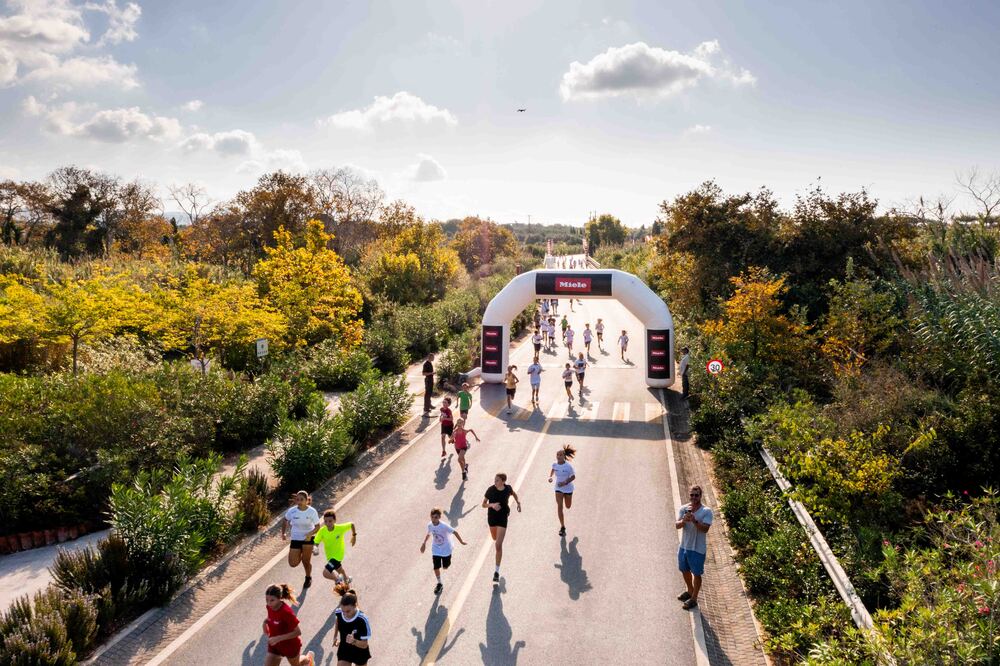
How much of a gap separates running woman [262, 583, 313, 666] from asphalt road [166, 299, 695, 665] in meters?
0.83

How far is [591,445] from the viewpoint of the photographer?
16781mm

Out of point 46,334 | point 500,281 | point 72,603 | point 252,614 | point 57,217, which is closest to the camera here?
point 72,603

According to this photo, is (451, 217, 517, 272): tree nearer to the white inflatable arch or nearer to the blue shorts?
the white inflatable arch

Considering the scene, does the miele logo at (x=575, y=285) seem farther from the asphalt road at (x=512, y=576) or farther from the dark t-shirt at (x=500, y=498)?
the dark t-shirt at (x=500, y=498)

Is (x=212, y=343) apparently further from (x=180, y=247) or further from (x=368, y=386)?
(x=180, y=247)

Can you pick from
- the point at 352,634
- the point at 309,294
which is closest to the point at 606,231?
the point at 309,294

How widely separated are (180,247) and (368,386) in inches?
1966

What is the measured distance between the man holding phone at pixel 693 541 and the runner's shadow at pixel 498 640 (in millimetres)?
2734

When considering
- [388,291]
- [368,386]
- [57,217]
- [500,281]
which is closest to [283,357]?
[368,386]

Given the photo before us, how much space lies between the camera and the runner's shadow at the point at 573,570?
9336mm

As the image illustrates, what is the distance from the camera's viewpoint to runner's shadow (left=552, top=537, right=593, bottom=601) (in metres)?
9.34

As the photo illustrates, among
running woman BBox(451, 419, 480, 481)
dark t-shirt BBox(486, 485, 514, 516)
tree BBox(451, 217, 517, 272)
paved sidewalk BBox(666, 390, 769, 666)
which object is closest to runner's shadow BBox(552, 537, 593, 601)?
dark t-shirt BBox(486, 485, 514, 516)

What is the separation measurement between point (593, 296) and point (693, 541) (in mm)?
15320

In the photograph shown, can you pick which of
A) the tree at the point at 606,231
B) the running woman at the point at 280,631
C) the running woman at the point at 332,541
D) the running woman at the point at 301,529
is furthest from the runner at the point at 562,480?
the tree at the point at 606,231
